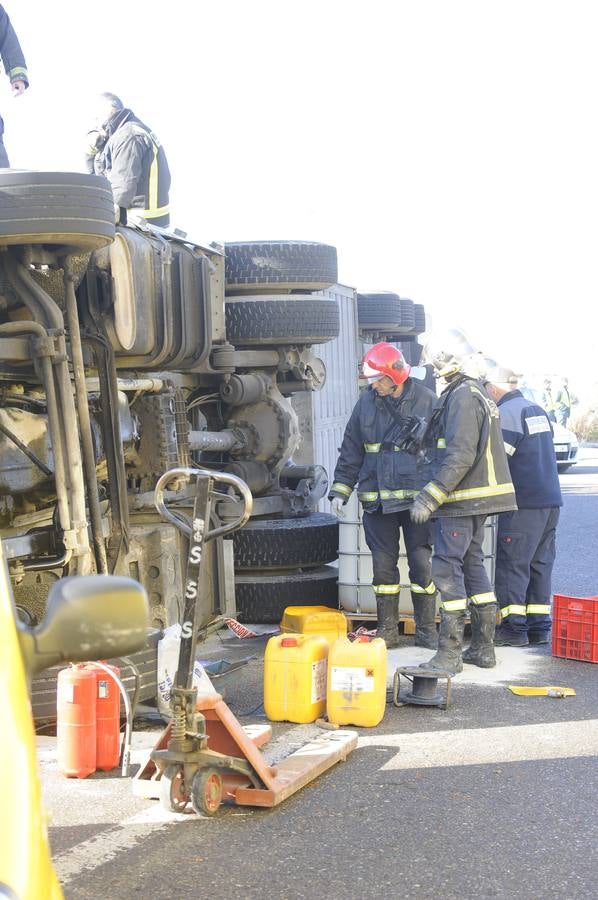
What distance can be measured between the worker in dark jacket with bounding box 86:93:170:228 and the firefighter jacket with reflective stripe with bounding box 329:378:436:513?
225 cm

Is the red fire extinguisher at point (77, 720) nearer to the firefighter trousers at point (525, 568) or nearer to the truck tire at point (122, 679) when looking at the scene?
the truck tire at point (122, 679)

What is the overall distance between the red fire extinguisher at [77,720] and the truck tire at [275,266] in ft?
13.9

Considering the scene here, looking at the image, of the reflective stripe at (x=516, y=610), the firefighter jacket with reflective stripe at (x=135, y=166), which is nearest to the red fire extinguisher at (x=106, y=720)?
the reflective stripe at (x=516, y=610)

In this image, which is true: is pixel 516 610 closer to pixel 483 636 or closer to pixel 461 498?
pixel 483 636

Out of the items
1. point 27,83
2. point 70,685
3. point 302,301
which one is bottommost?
point 70,685

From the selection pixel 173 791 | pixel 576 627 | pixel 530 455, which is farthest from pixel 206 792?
pixel 530 455

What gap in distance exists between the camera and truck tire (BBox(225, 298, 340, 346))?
8.91m

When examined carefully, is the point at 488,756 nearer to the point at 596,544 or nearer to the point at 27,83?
the point at 27,83

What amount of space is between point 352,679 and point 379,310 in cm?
789

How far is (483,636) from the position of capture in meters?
7.38

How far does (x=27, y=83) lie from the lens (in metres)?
8.01

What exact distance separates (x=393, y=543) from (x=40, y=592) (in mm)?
2580

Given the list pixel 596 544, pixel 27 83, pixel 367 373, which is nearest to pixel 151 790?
pixel 367 373

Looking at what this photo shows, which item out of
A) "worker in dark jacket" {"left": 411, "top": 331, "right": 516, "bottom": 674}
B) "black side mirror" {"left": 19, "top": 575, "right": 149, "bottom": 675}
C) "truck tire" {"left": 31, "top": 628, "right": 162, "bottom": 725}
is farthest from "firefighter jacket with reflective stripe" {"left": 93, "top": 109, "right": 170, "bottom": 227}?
Answer: "black side mirror" {"left": 19, "top": 575, "right": 149, "bottom": 675}
